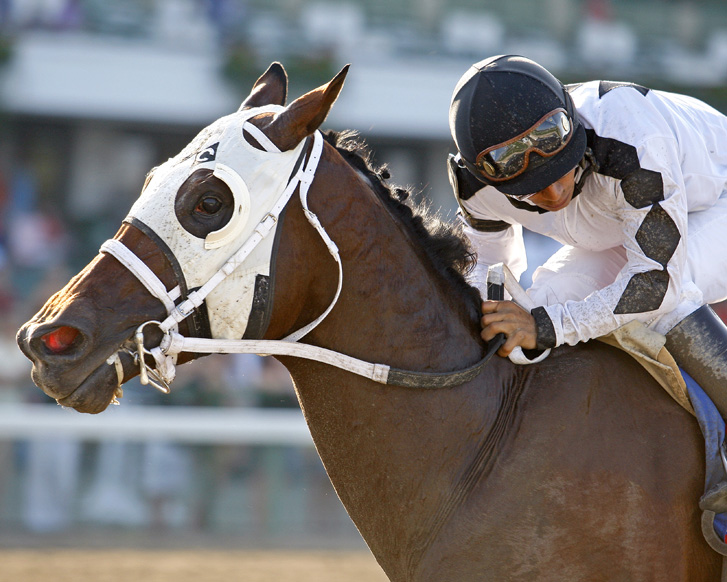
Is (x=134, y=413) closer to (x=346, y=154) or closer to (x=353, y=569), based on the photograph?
(x=353, y=569)

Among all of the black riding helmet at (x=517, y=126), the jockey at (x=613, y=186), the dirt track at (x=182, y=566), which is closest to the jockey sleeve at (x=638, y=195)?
the jockey at (x=613, y=186)

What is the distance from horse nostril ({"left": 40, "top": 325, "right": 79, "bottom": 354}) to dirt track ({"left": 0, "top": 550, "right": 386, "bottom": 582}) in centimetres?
427

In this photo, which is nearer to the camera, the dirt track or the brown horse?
the brown horse

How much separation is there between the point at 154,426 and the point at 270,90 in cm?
471

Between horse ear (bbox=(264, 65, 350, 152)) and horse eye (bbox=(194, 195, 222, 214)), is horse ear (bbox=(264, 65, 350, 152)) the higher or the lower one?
the higher one

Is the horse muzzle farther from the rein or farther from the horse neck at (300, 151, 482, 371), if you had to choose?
the horse neck at (300, 151, 482, 371)

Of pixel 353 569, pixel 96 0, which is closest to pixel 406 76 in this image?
pixel 96 0

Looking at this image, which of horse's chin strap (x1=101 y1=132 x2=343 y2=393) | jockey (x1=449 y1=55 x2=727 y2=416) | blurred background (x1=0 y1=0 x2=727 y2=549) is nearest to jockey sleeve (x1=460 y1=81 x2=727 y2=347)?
jockey (x1=449 y1=55 x2=727 y2=416)

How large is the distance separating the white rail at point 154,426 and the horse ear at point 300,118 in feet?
15.8

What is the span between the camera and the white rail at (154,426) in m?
6.81

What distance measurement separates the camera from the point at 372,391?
2.44 m

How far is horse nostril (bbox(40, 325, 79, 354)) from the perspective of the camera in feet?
7.13

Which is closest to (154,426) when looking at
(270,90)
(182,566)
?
(182,566)

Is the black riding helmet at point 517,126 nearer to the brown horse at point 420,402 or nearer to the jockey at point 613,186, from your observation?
the jockey at point 613,186
